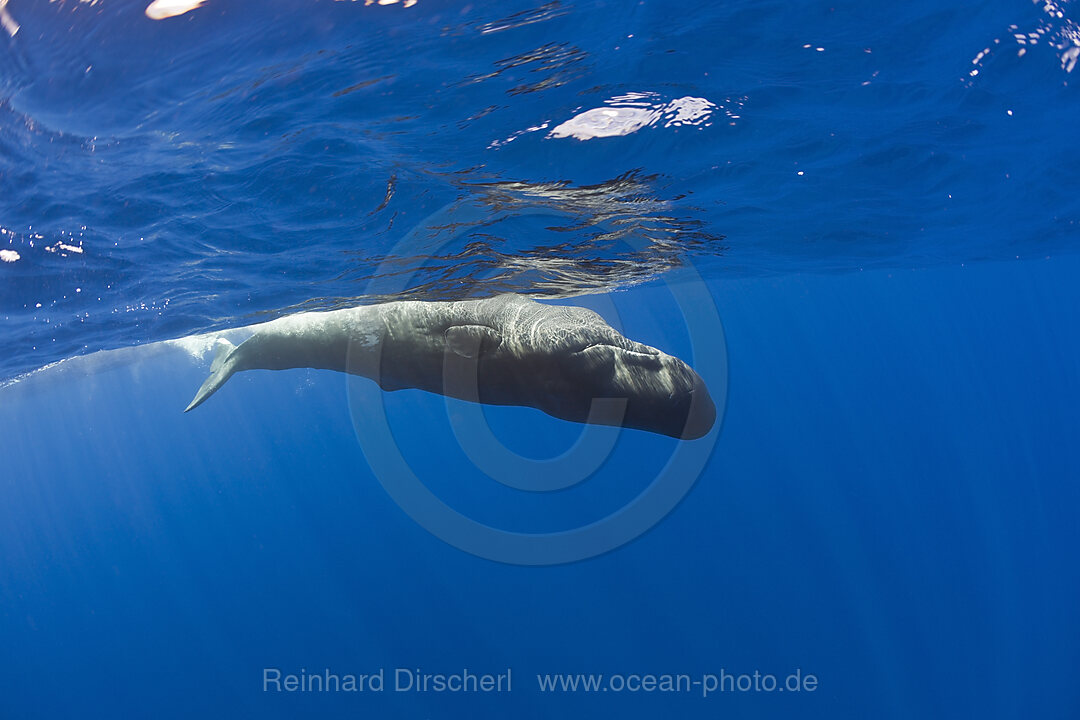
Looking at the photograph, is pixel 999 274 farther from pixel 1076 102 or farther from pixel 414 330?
pixel 414 330

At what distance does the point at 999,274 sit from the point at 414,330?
3942cm

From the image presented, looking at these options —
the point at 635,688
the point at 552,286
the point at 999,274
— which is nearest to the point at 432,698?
the point at 635,688

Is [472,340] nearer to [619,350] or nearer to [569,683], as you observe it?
[619,350]

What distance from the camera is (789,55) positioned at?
5.89 m

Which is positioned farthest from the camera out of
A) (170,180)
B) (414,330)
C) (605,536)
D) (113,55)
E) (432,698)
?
(432,698)

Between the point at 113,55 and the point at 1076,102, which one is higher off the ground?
the point at 113,55

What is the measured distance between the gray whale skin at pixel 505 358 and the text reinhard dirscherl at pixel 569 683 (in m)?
18.5

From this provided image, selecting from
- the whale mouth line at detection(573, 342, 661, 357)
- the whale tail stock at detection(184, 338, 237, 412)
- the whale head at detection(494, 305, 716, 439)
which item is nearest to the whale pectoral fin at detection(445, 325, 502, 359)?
the whale head at detection(494, 305, 716, 439)

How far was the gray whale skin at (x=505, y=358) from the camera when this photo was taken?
4.41 meters

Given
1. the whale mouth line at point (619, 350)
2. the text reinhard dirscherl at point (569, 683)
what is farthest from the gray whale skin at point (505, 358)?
the text reinhard dirscherl at point (569, 683)

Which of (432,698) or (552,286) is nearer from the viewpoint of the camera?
(552,286)

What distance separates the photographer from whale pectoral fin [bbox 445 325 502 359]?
556 centimetres

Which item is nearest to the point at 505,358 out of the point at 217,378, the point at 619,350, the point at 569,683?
the point at 619,350

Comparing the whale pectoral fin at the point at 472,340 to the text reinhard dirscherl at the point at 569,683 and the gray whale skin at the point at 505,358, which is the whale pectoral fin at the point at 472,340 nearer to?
the gray whale skin at the point at 505,358
